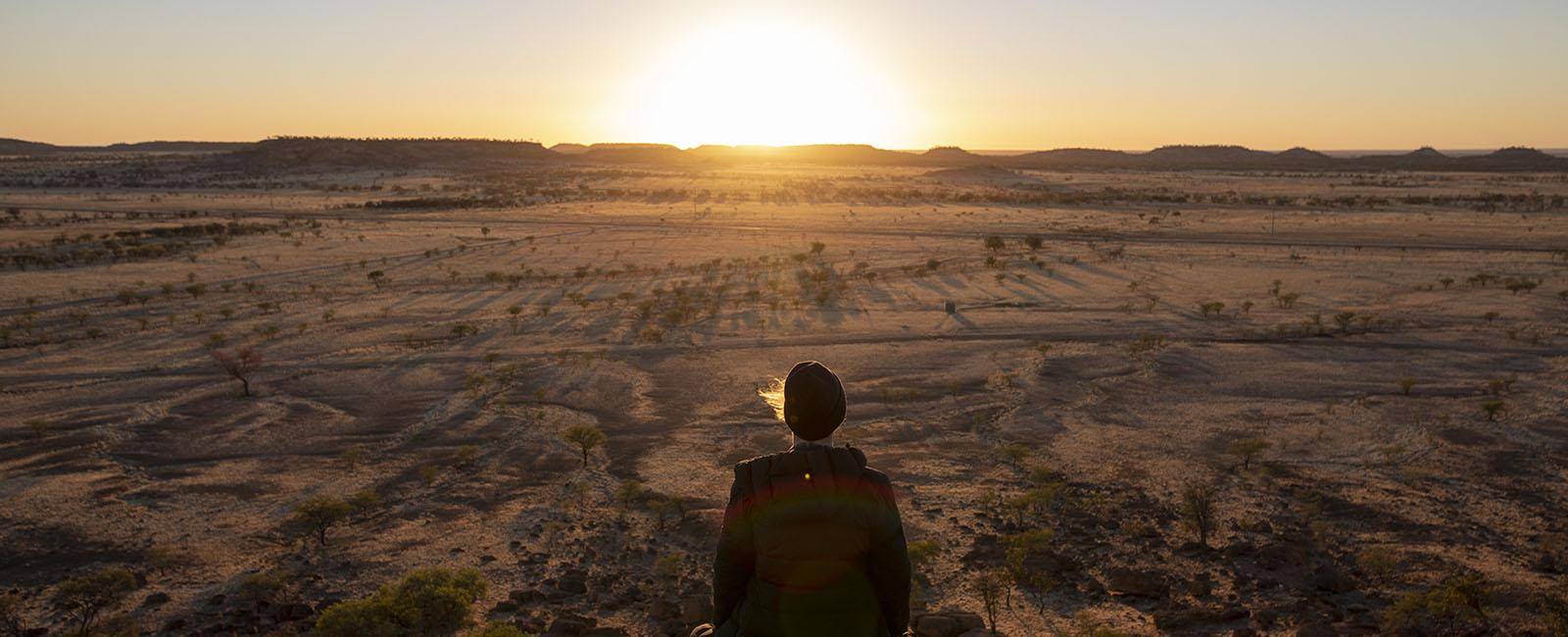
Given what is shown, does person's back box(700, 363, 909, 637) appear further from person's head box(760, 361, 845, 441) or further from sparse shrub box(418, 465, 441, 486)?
sparse shrub box(418, 465, 441, 486)

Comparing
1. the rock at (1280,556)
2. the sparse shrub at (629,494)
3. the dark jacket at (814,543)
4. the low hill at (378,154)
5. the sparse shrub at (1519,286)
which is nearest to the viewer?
the dark jacket at (814,543)

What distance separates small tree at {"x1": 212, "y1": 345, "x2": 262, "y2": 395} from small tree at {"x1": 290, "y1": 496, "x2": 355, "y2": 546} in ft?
21.1

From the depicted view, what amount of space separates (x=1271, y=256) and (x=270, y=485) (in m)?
31.3

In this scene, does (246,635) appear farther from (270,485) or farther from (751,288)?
(751,288)

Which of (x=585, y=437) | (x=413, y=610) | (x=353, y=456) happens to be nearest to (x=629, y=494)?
(x=585, y=437)

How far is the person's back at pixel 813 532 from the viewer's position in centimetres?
284

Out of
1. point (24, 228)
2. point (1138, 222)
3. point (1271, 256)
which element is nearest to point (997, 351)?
point (1271, 256)

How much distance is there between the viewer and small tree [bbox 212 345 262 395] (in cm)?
1448

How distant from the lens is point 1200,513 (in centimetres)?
906

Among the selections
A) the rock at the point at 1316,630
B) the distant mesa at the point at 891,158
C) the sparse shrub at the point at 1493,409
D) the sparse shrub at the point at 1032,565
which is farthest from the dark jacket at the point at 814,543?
the distant mesa at the point at 891,158

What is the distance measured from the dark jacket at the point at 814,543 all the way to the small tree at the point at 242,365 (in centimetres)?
1422

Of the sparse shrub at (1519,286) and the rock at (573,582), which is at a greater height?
the sparse shrub at (1519,286)

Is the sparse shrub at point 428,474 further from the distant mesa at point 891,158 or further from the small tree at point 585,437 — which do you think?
the distant mesa at point 891,158

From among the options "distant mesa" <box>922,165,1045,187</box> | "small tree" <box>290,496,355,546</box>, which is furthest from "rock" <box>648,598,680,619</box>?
"distant mesa" <box>922,165,1045,187</box>
